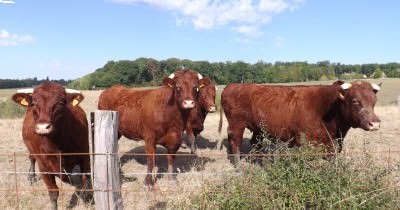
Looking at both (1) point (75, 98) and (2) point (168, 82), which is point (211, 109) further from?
(1) point (75, 98)

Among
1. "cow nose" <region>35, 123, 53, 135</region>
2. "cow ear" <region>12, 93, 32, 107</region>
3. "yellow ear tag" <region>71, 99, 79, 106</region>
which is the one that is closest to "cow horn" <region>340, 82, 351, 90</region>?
"yellow ear tag" <region>71, 99, 79, 106</region>

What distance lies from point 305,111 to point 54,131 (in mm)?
4312

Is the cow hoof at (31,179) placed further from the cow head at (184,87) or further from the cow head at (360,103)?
the cow head at (360,103)

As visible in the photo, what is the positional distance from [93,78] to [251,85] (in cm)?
5270

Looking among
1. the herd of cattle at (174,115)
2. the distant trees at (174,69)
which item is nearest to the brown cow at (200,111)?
the herd of cattle at (174,115)

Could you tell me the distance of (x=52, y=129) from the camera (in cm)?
510

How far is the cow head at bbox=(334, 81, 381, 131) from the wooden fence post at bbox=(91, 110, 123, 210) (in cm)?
402

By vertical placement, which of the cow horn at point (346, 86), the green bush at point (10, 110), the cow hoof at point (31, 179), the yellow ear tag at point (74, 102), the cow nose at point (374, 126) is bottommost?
the green bush at point (10, 110)

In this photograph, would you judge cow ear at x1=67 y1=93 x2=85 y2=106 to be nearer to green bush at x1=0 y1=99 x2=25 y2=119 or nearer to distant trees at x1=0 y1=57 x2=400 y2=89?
green bush at x1=0 y1=99 x2=25 y2=119

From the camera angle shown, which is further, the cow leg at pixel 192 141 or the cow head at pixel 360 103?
the cow leg at pixel 192 141

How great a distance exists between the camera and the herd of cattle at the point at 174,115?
5.64m

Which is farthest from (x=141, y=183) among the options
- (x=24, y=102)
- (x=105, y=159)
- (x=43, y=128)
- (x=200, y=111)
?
(x=200, y=111)

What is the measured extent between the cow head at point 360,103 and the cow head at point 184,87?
253 centimetres

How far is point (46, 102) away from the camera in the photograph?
5.27 m
